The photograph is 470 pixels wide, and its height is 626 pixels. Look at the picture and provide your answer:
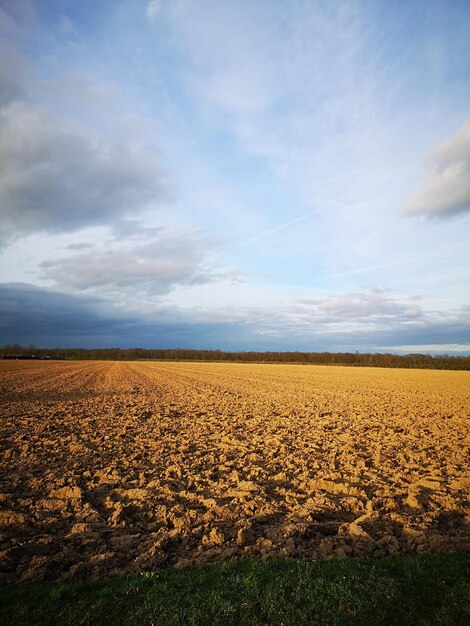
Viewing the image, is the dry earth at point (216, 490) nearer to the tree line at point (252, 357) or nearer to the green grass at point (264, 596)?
the green grass at point (264, 596)

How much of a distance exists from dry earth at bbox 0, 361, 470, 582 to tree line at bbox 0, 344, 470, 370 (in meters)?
82.4

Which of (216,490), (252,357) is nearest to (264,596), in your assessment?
(216,490)

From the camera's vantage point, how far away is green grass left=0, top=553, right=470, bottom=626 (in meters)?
3.76

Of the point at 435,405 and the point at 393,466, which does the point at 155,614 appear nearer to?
the point at 393,466

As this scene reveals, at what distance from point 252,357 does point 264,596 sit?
147622 mm

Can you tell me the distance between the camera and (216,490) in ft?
25.5

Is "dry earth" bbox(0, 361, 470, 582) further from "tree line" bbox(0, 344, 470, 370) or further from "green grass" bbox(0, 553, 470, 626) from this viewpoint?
"tree line" bbox(0, 344, 470, 370)

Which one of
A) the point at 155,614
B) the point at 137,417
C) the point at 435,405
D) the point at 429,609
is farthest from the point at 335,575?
the point at 435,405

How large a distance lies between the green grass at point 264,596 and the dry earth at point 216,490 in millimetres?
576

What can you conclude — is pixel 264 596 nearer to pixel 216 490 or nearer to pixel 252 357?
pixel 216 490

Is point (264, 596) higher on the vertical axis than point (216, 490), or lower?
higher

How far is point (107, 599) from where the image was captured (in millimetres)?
4074

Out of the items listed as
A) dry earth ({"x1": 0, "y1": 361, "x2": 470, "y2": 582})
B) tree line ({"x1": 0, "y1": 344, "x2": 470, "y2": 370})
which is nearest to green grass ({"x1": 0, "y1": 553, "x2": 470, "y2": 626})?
dry earth ({"x1": 0, "y1": 361, "x2": 470, "y2": 582})

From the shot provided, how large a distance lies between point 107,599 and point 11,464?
701 centimetres
